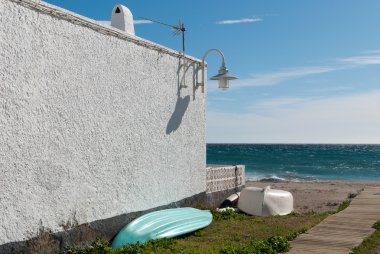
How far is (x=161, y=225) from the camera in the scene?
869 cm

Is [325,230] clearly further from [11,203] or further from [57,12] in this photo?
[57,12]

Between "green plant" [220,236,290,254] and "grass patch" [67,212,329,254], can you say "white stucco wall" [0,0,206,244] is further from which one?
"green plant" [220,236,290,254]

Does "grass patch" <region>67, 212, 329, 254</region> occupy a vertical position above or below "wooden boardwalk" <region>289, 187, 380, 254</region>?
below

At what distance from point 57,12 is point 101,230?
3750 mm

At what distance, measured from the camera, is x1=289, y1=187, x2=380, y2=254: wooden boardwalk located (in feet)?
23.5

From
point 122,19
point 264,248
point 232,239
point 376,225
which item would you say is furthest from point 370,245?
point 122,19

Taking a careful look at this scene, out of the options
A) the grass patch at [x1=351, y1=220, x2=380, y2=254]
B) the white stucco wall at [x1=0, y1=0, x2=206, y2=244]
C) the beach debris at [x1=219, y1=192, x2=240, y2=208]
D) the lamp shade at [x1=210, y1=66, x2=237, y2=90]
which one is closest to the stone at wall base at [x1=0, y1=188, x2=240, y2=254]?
the white stucco wall at [x1=0, y1=0, x2=206, y2=244]

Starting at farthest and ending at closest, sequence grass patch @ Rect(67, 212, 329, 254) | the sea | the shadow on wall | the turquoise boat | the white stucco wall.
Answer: the sea
the shadow on wall
the turquoise boat
grass patch @ Rect(67, 212, 329, 254)
the white stucco wall

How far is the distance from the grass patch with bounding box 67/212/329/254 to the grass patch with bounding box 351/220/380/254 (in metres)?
1.08

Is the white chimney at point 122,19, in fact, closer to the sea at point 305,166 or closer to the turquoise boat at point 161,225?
the turquoise boat at point 161,225

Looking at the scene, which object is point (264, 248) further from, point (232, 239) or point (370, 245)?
point (370, 245)

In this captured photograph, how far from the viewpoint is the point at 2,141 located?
6.15 m

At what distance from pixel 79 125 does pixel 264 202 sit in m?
6.45

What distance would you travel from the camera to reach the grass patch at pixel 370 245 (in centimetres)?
708
